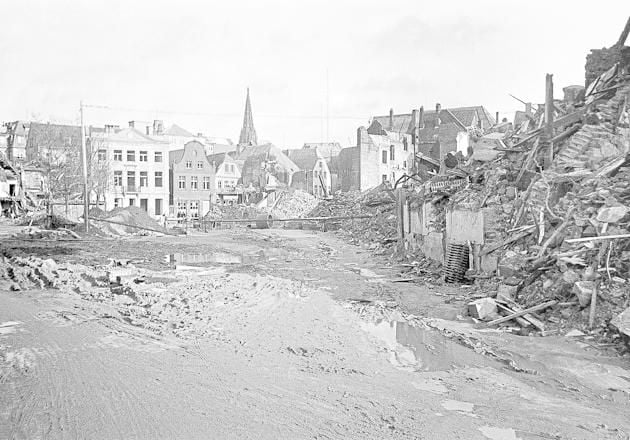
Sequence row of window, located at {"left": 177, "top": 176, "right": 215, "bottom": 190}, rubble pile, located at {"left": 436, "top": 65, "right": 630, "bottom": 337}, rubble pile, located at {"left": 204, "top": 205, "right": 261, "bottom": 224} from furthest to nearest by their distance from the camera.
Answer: row of window, located at {"left": 177, "top": 176, "right": 215, "bottom": 190}
rubble pile, located at {"left": 204, "top": 205, "right": 261, "bottom": 224}
rubble pile, located at {"left": 436, "top": 65, "right": 630, "bottom": 337}

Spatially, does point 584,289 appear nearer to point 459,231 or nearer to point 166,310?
point 459,231

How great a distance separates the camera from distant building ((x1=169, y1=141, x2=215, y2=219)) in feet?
220

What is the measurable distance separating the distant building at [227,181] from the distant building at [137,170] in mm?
7086

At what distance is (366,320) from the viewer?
10172 mm

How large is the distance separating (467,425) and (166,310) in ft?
21.2

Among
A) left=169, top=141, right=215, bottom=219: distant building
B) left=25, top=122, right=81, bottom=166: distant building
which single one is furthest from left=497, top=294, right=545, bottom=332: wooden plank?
left=169, top=141, right=215, bottom=219: distant building

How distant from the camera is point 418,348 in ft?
27.2

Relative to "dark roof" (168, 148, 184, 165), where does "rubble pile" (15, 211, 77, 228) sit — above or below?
below

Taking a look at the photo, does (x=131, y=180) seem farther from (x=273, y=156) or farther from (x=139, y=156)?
(x=273, y=156)

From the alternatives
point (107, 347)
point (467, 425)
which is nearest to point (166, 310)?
point (107, 347)

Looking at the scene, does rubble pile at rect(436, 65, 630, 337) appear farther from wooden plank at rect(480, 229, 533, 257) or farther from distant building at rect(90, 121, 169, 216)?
distant building at rect(90, 121, 169, 216)

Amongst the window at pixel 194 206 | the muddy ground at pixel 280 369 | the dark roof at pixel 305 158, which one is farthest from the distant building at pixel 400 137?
the muddy ground at pixel 280 369

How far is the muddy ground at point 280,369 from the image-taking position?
522 cm

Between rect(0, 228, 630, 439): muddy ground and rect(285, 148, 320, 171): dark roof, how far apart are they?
200ft
